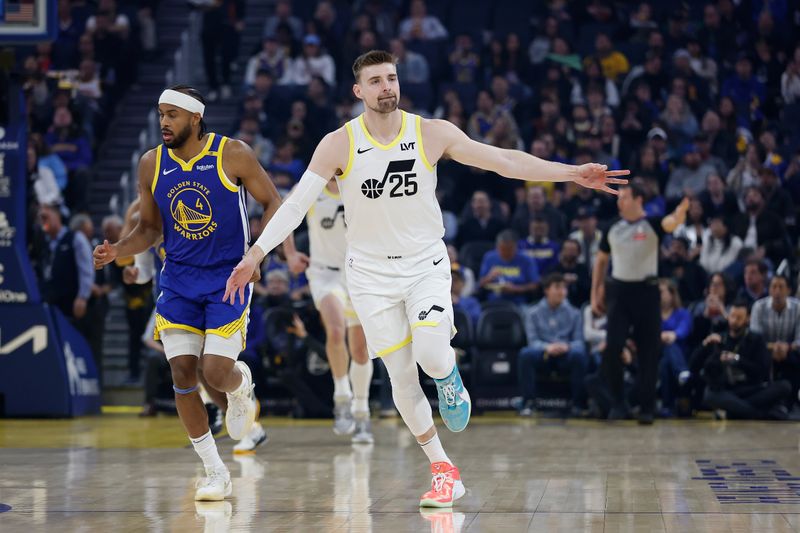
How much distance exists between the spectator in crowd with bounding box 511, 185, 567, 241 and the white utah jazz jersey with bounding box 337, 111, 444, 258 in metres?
9.30

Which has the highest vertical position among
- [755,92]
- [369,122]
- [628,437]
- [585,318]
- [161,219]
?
[755,92]

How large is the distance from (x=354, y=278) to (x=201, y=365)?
1.18m

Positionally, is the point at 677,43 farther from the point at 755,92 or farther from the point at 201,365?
the point at 201,365

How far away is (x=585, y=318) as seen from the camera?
1467 centimetres

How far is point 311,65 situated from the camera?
19906 millimetres

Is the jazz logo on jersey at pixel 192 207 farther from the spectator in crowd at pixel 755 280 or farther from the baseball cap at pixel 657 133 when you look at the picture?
the baseball cap at pixel 657 133

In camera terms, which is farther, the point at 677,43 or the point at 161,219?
the point at 677,43

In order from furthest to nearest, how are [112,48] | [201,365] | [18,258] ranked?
[112,48] → [18,258] → [201,365]

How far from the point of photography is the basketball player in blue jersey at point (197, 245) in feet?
24.6

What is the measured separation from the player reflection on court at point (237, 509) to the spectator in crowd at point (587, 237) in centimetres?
798

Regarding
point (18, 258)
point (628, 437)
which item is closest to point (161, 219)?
point (628, 437)

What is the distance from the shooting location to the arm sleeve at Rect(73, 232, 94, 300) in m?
15.4

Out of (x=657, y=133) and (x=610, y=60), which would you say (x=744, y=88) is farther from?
(x=657, y=133)

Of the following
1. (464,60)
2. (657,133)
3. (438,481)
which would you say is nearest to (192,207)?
(438,481)
